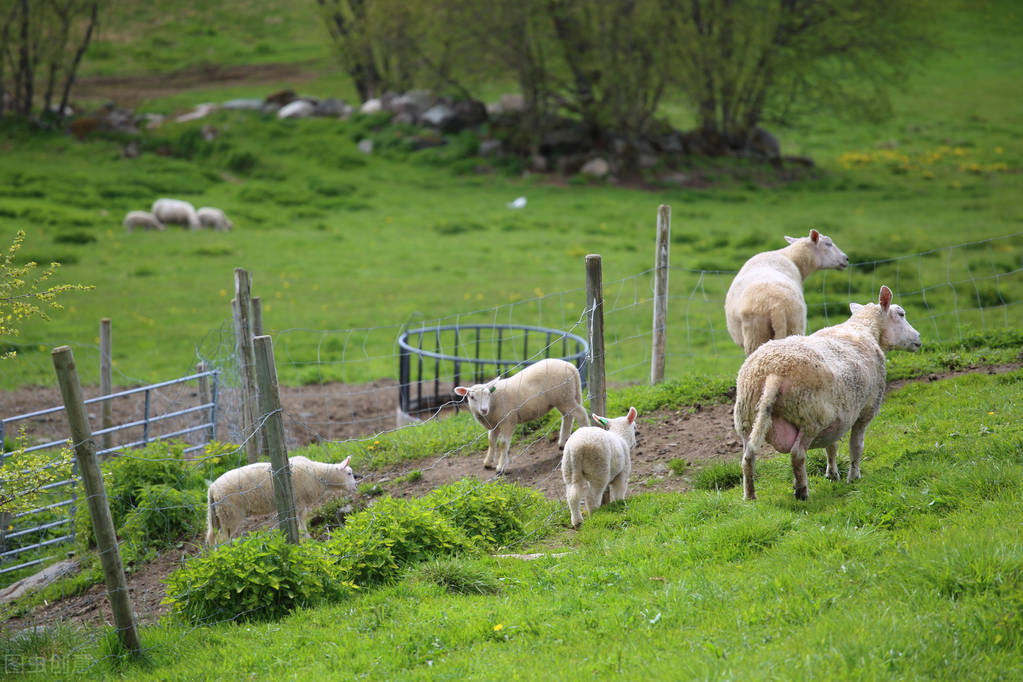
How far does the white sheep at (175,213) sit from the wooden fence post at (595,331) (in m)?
21.7

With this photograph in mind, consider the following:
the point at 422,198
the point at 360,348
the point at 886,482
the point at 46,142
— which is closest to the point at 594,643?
the point at 886,482

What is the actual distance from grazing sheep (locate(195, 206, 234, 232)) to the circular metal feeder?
11.1m

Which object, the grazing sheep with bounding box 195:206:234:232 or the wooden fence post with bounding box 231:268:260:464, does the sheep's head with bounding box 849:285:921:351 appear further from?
the grazing sheep with bounding box 195:206:234:232

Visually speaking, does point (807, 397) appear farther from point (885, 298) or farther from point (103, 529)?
point (103, 529)

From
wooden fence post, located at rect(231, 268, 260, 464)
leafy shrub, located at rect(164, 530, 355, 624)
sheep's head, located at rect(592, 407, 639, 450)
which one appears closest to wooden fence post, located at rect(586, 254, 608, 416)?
sheep's head, located at rect(592, 407, 639, 450)

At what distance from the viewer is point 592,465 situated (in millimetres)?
7484

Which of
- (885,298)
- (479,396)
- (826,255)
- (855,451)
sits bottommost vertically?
(479,396)

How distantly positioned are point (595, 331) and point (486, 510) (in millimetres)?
2080

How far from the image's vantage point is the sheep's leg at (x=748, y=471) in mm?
6910

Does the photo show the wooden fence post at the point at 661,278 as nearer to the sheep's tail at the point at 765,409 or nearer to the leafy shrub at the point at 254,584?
the sheep's tail at the point at 765,409

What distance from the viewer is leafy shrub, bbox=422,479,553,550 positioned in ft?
24.8

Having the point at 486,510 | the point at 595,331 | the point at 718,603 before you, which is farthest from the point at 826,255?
the point at 718,603

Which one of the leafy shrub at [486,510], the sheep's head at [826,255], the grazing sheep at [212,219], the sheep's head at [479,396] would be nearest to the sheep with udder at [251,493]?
the leafy shrub at [486,510]

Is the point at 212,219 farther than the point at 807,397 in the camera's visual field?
Yes
